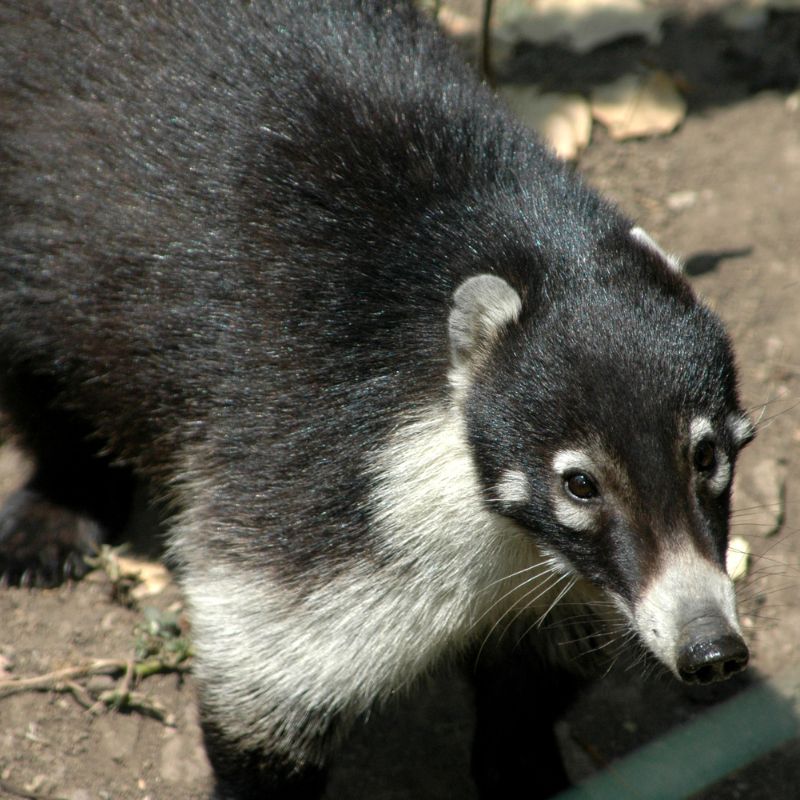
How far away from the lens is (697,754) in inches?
232

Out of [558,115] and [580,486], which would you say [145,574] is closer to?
[580,486]

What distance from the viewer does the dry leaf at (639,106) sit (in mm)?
8398

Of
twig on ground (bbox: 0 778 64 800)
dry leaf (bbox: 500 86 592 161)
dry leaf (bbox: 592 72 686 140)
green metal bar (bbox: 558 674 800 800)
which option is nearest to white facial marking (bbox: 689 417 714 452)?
green metal bar (bbox: 558 674 800 800)

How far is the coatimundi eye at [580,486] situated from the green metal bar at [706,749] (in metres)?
2.08

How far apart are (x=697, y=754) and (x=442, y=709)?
1180 millimetres

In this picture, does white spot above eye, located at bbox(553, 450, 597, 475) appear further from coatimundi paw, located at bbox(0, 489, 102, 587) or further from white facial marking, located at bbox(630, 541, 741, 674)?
coatimundi paw, located at bbox(0, 489, 102, 587)

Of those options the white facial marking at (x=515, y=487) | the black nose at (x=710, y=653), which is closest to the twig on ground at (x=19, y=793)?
the white facial marking at (x=515, y=487)

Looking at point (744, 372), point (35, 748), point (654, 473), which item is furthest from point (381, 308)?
point (744, 372)

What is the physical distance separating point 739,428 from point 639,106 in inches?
180

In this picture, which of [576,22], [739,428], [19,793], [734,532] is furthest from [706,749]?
[576,22]

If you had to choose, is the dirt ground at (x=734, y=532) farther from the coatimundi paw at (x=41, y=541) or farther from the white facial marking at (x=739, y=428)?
the white facial marking at (x=739, y=428)

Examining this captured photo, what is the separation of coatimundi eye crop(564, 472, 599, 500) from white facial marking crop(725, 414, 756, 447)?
1.76ft

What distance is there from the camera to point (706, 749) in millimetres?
5926

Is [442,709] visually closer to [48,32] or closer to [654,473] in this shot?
[654,473]
